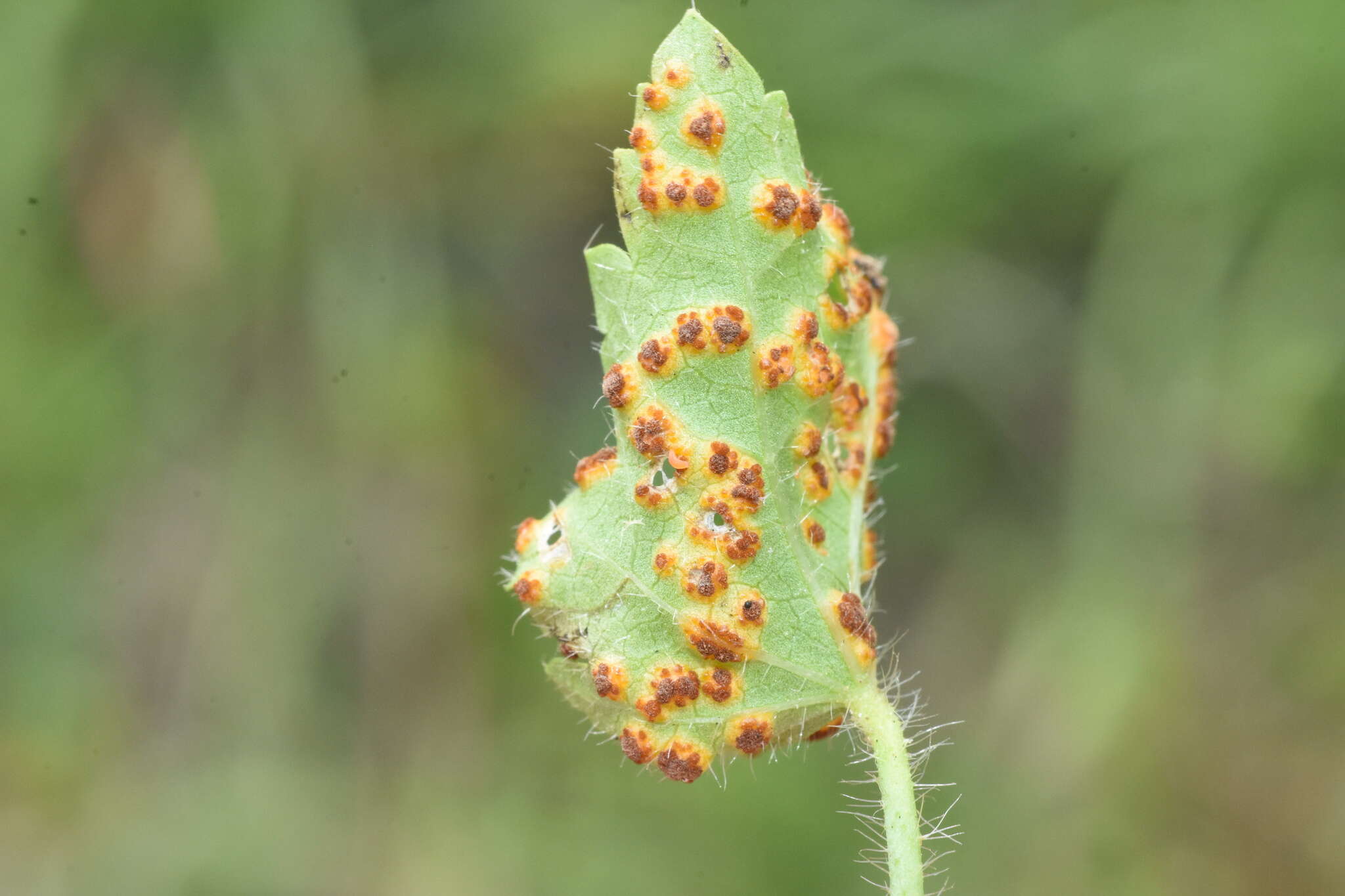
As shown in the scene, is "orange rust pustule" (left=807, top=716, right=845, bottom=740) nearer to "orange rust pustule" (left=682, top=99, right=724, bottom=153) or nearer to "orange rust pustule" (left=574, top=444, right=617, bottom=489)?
"orange rust pustule" (left=574, top=444, right=617, bottom=489)

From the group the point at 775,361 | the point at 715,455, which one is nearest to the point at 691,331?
the point at 775,361

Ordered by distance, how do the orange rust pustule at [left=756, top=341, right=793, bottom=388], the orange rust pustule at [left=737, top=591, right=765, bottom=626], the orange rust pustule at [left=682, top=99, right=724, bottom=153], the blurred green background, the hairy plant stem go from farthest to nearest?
the blurred green background → the orange rust pustule at [left=737, top=591, right=765, bottom=626] → the orange rust pustule at [left=756, top=341, right=793, bottom=388] → the orange rust pustule at [left=682, top=99, right=724, bottom=153] → the hairy plant stem

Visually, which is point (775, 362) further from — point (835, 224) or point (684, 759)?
point (684, 759)

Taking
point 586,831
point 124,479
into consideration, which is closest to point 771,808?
point 586,831

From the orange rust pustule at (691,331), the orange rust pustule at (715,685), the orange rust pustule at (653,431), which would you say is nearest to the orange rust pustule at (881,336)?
the orange rust pustule at (691,331)

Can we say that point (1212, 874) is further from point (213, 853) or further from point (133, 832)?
point (133, 832)

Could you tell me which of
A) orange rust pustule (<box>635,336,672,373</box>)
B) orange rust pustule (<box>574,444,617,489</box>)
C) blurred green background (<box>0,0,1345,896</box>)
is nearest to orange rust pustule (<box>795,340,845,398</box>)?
orange rust pustule (<box>635,336,672,373</box>)
